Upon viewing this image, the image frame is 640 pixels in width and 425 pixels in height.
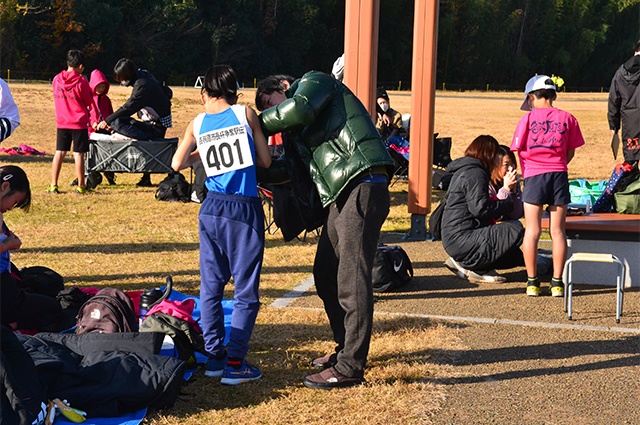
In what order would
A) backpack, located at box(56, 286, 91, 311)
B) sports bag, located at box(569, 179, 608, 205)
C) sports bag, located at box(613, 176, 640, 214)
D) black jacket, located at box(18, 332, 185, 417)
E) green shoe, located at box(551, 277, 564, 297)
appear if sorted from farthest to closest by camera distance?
sports bag, located at box(569, 179, 608, 205)
sports bag, located at box(613, 176, 640, 214)
green shoe, located at box(551, 277, 564, 297)
backpack, located at box(56, 286, 91, 311)
black jacket, located at box(18, 332, 185, 417)

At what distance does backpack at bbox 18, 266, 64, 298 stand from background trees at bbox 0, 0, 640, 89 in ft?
153

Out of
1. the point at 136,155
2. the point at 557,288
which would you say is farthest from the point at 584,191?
the point at 136,155

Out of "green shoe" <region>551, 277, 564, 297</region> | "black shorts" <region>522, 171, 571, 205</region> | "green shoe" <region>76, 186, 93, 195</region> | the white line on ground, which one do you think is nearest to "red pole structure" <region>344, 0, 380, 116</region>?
"black shorts" <region>522, 171, 571, 205</region>

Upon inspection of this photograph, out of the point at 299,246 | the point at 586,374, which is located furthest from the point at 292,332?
the point at 299,246

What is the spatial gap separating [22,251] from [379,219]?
16.0ft

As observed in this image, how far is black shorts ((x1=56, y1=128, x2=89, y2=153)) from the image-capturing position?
401 inches

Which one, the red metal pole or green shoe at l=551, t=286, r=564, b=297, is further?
the red metal pole

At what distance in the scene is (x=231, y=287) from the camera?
613 cm

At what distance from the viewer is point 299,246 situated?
7.79 m

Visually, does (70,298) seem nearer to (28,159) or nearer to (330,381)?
(330,381)

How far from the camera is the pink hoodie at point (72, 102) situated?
397 inches

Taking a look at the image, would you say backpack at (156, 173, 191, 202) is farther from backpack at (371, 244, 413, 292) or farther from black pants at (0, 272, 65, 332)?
black pants at (0, 272, 65, 332)

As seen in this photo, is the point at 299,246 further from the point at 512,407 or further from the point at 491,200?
the point at 512,407

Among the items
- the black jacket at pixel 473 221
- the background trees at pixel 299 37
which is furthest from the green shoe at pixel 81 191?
the background trees at pixel 299 37
